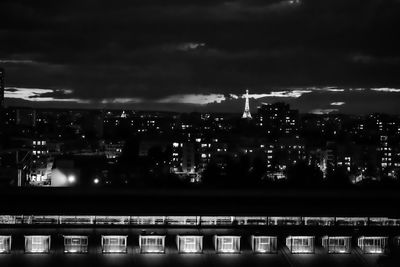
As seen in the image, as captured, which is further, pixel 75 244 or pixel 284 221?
pixel 284 221

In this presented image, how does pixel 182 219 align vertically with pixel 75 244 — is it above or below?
above

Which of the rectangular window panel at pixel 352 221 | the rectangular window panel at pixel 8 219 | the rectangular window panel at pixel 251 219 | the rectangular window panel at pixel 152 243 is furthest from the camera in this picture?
the rectangular window panel at pixel 352 221

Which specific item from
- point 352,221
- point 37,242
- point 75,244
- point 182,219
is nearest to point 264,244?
point 182,219

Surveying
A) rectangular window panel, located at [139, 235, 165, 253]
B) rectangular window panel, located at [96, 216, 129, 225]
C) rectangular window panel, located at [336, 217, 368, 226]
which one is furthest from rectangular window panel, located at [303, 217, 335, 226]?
rectangular window panel, located at [96, 216, 129, 225]

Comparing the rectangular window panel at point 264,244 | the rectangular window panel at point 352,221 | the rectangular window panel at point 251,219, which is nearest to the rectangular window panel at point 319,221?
the rectangular window panel at point 352,221

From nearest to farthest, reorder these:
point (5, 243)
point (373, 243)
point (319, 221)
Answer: point (5, 243), point (373, 243), point (319, 221)

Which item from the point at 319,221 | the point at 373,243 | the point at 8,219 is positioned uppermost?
the point at 8,219

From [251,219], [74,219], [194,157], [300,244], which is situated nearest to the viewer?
[300,244]

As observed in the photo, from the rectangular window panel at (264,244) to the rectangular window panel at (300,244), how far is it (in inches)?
9.2

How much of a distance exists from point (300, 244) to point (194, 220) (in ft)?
5.77

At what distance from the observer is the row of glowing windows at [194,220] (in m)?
10.1

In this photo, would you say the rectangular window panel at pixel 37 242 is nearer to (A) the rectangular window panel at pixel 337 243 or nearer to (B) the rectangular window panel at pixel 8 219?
(B) the rectangular window panel at pixel 8 219

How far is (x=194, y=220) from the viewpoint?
10.2m

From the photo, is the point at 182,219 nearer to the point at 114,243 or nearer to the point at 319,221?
the point at 114,243
